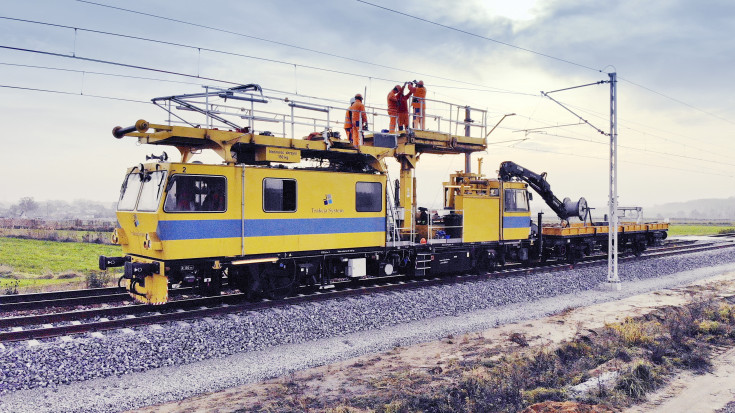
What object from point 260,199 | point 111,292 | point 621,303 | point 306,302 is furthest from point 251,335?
point 621,303

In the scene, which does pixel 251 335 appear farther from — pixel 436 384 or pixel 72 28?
pixel 72 28

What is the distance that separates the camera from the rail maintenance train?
10.3m

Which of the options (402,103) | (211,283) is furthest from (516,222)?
(211,283)

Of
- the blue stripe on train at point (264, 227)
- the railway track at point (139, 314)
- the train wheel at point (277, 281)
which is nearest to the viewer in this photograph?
the railway track at point (139, 314)

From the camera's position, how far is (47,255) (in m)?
24.9

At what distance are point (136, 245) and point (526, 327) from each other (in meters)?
8.84

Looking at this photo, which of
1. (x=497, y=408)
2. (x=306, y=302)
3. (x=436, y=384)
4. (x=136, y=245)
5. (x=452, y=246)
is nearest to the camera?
(x=497, y=408)

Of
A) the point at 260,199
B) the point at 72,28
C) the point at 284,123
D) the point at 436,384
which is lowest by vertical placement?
the point at 436,384

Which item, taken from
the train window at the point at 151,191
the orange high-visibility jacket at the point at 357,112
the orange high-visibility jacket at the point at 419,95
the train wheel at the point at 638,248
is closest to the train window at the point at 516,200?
the orange high-visibility jacket at the point at 419,95

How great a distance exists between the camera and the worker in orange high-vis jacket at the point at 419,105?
15.3 metres

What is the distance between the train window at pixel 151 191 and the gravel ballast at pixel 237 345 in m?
2.56

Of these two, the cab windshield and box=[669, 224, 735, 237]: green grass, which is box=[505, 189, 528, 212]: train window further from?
box=[669, 224, 735, 237]: green grass

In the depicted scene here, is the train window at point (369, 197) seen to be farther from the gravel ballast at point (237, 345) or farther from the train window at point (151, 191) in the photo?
the train window at point (151, 191)

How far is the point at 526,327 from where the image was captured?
35.7ft
